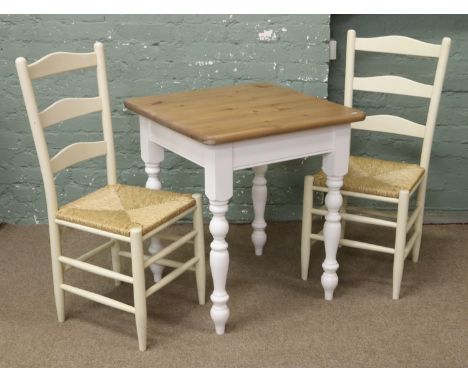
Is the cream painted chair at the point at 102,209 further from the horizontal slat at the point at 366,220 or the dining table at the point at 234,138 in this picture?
the horizontal slat at the point at 366,220

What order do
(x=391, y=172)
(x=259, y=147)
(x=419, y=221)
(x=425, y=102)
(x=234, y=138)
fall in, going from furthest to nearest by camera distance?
(x=425, y=102), (x=419, y=221), (x=391, y=172), (x=259, y=147), (x=234, y=138)

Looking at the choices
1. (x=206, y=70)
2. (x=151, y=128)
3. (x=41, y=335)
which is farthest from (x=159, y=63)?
(x=41, y=335)

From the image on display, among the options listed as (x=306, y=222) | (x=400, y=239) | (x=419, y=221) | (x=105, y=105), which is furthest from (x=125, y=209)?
(x=419, y=221)

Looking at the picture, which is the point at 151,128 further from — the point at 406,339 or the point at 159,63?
the point at 406,339

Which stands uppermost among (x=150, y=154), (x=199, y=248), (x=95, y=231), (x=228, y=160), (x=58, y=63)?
(x=58, y=63)

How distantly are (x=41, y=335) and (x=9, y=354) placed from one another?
0.50ft

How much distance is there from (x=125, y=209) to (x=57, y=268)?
342mm

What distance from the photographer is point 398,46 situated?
3.00 meters

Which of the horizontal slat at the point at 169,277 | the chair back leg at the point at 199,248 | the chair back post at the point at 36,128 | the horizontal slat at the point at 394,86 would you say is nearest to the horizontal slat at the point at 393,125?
the horizontal slat at the point at 394,86

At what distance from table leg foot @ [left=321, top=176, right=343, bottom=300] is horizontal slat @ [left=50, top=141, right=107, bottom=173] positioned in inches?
35.1

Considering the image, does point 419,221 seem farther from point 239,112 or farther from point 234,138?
point 234,138

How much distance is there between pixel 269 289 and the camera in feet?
9.75

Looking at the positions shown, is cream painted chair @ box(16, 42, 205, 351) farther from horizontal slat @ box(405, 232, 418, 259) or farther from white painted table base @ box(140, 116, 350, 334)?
horizontal slat @ box(405, 232, 418, 259)
